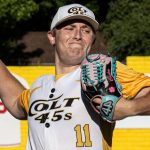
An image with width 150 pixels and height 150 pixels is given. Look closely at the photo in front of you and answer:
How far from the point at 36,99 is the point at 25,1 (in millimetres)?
19773

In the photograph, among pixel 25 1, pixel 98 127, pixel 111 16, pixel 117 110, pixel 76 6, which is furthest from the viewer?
pixel 111 16

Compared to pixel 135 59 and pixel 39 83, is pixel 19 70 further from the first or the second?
pixel 39 83

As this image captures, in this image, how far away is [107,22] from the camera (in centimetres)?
3612

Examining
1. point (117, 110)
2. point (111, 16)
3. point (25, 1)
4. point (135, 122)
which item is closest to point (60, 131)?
point (117, 110)

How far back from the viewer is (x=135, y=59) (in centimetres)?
840

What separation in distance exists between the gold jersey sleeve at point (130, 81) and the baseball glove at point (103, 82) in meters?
0.12

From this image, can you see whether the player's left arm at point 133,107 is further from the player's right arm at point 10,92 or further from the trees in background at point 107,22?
the trees in background at point 107,22

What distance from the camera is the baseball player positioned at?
10.6ft

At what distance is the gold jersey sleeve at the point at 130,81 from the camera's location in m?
3.05

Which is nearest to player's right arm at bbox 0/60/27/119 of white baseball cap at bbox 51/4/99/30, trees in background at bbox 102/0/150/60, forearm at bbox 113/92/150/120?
white baseball cap at bbox 51/4/99/30

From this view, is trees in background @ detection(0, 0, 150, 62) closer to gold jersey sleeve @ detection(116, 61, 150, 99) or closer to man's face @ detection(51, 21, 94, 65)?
man's face @ detection(51, 21, 94, 65)

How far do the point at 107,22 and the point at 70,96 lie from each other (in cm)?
3302

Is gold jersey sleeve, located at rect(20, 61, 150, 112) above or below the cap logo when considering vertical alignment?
below

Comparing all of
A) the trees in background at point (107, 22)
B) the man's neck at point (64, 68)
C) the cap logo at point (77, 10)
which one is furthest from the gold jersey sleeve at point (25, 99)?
the trees in background at point (107, 22)
